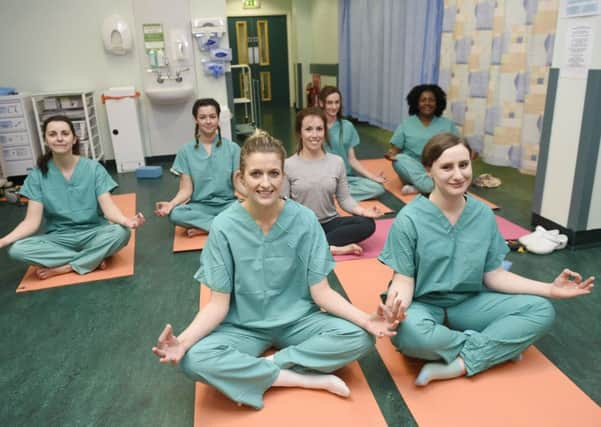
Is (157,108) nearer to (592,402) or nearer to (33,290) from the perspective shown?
(33,290)

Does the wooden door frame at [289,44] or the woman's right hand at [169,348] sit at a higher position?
the wooden door frame at [289,44]

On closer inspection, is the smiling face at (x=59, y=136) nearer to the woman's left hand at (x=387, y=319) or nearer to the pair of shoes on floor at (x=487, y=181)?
the woman's left hand at (x=387, y=319)

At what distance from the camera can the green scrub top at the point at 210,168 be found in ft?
10.0

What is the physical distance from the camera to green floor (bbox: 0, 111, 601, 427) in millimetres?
1595

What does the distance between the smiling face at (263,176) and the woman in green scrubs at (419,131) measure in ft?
7.45

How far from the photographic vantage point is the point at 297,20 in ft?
29.9

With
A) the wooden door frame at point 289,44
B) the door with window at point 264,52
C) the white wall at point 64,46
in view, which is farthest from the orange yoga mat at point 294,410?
the wooden door frame at point 289,44

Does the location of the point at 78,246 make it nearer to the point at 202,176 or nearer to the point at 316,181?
the point at 202,176

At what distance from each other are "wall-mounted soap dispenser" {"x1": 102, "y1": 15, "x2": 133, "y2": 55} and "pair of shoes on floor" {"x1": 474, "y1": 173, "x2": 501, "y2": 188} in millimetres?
3349

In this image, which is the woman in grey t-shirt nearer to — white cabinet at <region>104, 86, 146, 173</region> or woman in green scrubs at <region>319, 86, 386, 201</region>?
woman in green scrubs at <region>319, 86, 386, 201</region>

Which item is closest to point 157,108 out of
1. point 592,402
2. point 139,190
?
point 139,190

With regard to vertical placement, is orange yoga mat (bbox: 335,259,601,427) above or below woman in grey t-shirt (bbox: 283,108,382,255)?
below

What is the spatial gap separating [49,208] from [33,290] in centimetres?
41

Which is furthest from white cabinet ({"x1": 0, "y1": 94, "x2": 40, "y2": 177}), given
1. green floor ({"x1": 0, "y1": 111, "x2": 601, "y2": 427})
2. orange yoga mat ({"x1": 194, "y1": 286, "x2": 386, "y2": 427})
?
orange yoga mat ({"x1": 194, "y1": 286, "x2": 386, "y2": 427})
